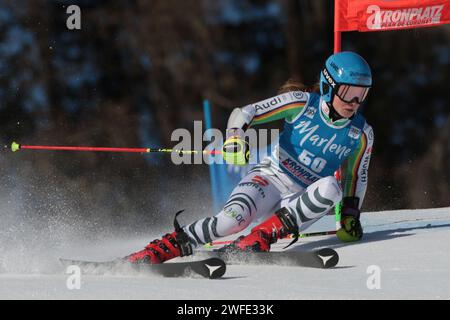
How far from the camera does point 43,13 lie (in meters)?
12.1

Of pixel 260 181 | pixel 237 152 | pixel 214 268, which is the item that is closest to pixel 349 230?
pixel 260 181

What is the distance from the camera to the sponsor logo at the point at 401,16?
5.19 metres

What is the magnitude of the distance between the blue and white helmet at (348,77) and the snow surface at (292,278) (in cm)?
70

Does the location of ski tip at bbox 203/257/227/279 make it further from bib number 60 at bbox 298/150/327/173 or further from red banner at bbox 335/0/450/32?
red banner at bbox 335/0/450/32

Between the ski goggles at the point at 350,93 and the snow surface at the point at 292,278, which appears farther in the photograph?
the ski goggles at the point at 350,93

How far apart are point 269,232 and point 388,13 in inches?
74.7

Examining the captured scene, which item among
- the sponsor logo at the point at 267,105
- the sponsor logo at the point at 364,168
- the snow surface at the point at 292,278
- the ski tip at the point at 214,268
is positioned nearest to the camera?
the snow surface at the point at 292,278

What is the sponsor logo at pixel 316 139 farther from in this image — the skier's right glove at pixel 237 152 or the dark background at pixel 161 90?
the dark background at pixel 161 90

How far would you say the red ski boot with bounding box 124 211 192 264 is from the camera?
3703 millimetres

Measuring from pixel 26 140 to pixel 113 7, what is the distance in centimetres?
270

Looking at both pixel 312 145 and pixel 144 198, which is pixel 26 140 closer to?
pixel 144 198

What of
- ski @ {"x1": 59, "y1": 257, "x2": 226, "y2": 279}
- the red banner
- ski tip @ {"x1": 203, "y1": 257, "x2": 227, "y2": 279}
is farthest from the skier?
the red banner

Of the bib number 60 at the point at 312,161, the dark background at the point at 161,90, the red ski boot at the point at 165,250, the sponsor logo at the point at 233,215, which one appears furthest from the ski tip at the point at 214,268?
the dark background at the point at 161,90

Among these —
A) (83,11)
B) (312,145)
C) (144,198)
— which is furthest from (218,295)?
(83,11)
